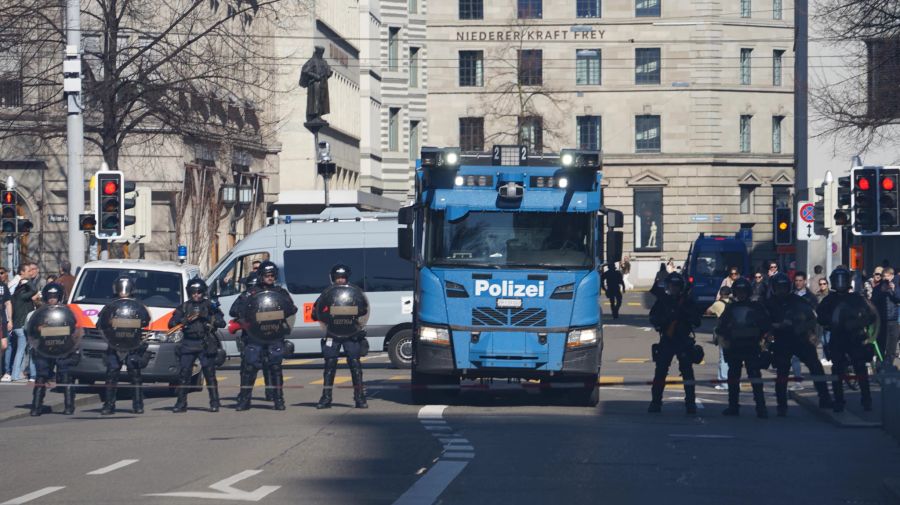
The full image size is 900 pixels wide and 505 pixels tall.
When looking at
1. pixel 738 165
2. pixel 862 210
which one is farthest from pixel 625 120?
pixel 862 210

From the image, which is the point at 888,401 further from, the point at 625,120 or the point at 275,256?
the point at 625,120

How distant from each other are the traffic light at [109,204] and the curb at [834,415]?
1148 cm

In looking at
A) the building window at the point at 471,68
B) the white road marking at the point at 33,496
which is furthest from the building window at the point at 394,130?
the white road marking at the point at 33,496

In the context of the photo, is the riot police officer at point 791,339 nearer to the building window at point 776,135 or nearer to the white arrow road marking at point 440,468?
the white arrow road marking at point 440,468

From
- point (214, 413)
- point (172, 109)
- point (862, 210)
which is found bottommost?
point (214, 413)

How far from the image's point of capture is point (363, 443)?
15.8m

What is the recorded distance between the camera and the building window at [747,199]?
73688 millimetres

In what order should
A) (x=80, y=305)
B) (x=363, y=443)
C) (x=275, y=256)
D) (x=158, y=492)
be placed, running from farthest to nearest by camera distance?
(x=275, y=256) → (x=80, y=305) → (x=363, y=443) → (x=158, y=492)

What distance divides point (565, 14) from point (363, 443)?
193 ft

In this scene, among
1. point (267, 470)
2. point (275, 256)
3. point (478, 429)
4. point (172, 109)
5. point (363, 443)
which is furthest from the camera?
point (172, 109)

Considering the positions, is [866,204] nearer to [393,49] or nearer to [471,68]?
[471,68]

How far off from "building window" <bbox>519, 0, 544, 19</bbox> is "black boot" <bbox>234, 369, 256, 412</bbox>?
54.1 meters

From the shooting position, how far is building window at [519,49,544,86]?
72.4 meters

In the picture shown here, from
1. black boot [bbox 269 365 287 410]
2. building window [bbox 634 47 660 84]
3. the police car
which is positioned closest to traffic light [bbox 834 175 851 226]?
black boot [bbox 269 365 287 410]
